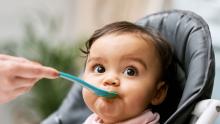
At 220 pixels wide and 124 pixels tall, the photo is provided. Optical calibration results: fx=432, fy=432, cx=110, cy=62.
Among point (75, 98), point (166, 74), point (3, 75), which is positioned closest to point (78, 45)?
point (75, 98)

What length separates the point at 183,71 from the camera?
4.09 ft

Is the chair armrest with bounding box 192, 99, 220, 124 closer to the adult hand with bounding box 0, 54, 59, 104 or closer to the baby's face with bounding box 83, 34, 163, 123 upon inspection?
the baby's face with bounding box 83, 34, 163, 123

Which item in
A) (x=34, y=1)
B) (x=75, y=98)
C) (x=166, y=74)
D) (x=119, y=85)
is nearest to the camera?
(x=119, y=85)

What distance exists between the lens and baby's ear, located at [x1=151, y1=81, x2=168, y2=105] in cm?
119

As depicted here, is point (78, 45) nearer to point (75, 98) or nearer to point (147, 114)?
point (75, 98)

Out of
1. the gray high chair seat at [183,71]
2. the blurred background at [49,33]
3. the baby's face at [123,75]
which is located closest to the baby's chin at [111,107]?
the baby's face at [123,75]

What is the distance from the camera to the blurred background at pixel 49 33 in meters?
2.14

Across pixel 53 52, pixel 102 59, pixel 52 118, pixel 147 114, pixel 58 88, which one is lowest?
pixel 58 88

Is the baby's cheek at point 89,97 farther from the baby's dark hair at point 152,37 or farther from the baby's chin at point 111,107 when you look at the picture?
the baby's dark hair at point 152,37

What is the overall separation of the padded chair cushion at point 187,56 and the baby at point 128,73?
2.4 inches

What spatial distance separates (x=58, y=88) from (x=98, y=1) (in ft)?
1.63

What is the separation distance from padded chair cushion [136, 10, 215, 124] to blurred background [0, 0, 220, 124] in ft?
1.99

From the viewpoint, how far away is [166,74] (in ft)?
4.01

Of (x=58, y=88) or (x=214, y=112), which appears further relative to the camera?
(x=58, y=88)
